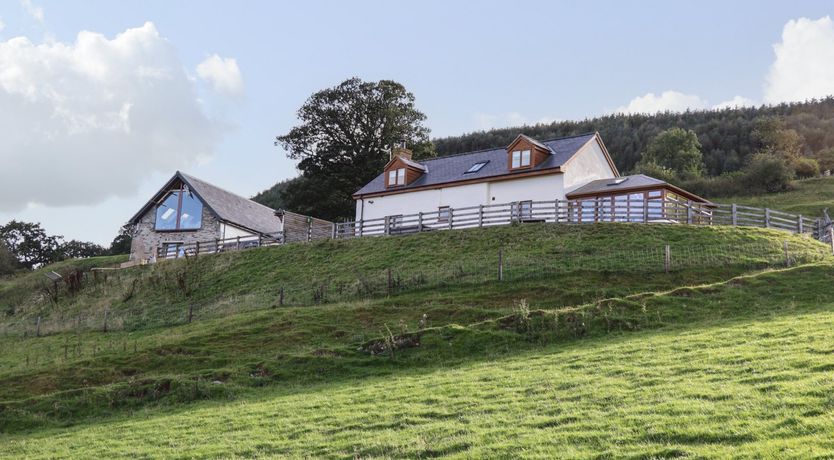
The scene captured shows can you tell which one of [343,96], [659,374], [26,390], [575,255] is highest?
[343,96]

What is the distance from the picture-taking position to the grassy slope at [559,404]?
9.30m

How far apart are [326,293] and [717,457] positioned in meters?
22.3

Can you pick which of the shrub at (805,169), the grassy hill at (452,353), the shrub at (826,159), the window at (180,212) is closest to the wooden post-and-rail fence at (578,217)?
the grassy hill at (452,353)

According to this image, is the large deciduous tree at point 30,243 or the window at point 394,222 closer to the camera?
the window at point 394,222

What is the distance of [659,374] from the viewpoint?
13.1 metres

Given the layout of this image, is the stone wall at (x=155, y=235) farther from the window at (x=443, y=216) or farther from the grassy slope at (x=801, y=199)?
the grassy slope at (x=801, y=199)

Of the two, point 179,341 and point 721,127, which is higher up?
point 721,127

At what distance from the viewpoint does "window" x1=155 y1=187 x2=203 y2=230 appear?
46688mm

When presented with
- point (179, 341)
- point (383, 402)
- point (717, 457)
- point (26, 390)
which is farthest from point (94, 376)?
point (717, 457)

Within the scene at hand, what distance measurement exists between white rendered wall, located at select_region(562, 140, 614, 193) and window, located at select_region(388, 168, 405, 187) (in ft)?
34.3

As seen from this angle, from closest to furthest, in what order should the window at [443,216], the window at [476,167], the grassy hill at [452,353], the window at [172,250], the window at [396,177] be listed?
the grassy hill at [452,353] < the window at [443,216] < the window at [476,167] < the window at [396,177] < the window at [172,250]

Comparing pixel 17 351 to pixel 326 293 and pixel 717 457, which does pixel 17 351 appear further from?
pixel 717 457

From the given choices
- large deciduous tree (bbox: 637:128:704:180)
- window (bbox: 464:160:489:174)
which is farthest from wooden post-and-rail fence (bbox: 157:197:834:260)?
large deciduous tree (bbox: 637:128:704:180)

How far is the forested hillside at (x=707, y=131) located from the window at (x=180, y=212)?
182ft
